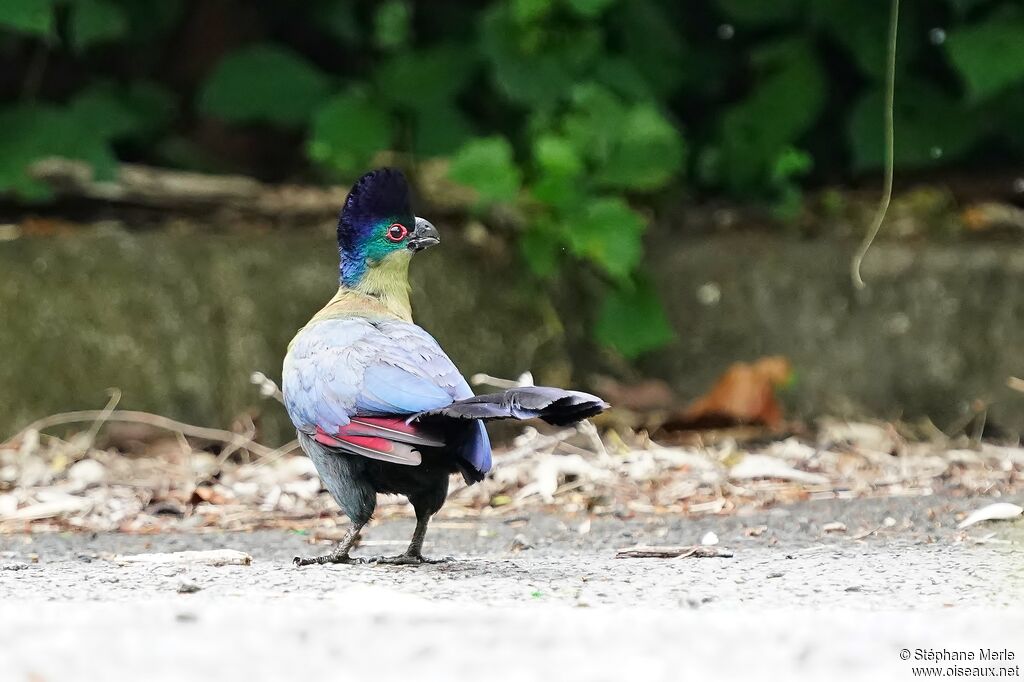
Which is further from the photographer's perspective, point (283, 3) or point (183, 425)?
point (283, 3)

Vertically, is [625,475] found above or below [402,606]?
below

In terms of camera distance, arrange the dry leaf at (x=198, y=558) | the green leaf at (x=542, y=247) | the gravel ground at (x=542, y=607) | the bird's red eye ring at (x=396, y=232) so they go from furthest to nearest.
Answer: the green leaf at (x=542, y=247)
the bird's red eye ring at (x=396, y=232)
the dry leaf at (x=198, y=558)
the gravel ground at (x=542, y=607)

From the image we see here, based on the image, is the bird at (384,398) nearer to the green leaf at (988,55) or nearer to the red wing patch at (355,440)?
the red wing patch at (355,440)

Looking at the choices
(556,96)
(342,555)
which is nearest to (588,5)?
(556,96)

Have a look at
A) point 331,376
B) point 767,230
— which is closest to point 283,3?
point 767,230

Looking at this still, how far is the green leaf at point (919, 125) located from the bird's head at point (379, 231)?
2.74 meters

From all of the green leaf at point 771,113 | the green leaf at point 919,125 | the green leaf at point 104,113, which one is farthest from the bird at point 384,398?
the green leaf at point 919,125

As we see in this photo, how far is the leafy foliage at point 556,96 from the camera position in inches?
216

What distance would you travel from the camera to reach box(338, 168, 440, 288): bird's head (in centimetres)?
370

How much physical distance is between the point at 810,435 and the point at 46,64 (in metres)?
3.52

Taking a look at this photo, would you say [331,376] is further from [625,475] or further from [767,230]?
[767,230]

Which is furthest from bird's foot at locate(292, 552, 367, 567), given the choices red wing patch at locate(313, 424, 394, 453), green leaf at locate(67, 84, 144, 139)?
green leaf at locate(67, 84, 144, 139)

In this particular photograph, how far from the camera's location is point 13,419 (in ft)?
18.1

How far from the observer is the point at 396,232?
147 inches
